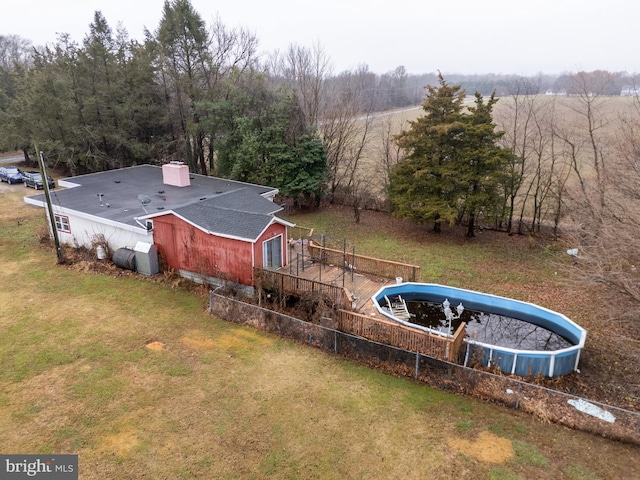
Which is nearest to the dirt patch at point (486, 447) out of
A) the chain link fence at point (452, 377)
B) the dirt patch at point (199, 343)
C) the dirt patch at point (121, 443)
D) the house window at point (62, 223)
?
the chain link fence at point (452, 377)

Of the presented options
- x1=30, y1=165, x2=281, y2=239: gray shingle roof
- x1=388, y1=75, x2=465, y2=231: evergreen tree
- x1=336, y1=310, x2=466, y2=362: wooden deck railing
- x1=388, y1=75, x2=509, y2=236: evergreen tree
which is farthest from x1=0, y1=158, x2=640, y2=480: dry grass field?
x1=388, y1=75, x2=509, y2=236: evergreen tree

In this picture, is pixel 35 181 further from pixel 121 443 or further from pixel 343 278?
pixel 121 443

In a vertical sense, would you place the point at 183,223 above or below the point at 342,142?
below

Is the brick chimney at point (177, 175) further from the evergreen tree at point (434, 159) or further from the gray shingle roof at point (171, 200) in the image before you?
the evergreen tree at point (434, 159)

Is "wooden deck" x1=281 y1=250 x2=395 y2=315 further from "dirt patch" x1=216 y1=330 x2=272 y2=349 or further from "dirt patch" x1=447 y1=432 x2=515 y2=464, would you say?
"dirt patch" x1=447 y1=432 x2=515 y2=464

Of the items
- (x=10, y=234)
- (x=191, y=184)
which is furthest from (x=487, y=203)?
(x=10, y=234)

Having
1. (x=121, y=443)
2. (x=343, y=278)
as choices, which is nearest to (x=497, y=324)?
(x=343, y=278)

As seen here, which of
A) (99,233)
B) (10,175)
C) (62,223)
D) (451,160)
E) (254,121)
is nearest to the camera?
(99,233)
